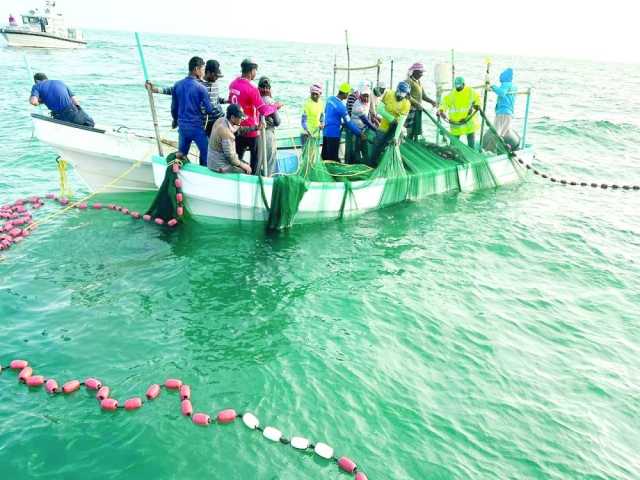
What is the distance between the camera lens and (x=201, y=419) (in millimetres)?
4895

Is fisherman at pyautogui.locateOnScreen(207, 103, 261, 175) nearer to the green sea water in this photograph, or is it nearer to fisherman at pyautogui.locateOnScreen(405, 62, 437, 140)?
the green sea water

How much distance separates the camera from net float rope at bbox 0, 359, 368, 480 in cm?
468

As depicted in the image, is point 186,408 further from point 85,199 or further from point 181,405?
point 85,199

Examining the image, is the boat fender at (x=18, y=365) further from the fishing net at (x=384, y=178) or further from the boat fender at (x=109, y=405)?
the fishing net at (x=384, y=178)

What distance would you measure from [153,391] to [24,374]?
4.67 feet

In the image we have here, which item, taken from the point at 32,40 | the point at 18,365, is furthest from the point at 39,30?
the point at 18,365

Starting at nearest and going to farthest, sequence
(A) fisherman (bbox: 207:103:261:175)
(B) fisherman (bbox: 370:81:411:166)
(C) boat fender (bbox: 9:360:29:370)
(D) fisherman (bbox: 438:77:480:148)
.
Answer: (C) boat fender (bbox: 9:360:29:370) < (A) fisherman (bbox: 207:103:261:175) < (B) fisherman (bbox: 370:81:411:166) < (D) fisherman (bbox: 438:77:480:148)

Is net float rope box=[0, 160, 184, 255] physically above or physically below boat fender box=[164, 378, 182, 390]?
above

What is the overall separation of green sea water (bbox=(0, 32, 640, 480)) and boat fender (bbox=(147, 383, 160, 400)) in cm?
10

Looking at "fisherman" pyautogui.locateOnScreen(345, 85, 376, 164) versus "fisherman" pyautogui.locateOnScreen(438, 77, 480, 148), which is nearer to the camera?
"fisherman" pyautogui.locateOnScreen(345, 85, 376, 164)

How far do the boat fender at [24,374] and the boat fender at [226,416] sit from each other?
215 centimetres

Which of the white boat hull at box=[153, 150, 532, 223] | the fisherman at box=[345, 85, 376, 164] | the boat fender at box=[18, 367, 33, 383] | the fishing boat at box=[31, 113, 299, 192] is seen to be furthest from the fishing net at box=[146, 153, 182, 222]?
the boat fender at box=[18, 367, 33, 383]

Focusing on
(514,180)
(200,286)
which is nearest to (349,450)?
(200,286)

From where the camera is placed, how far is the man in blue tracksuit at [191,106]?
26.3ft
